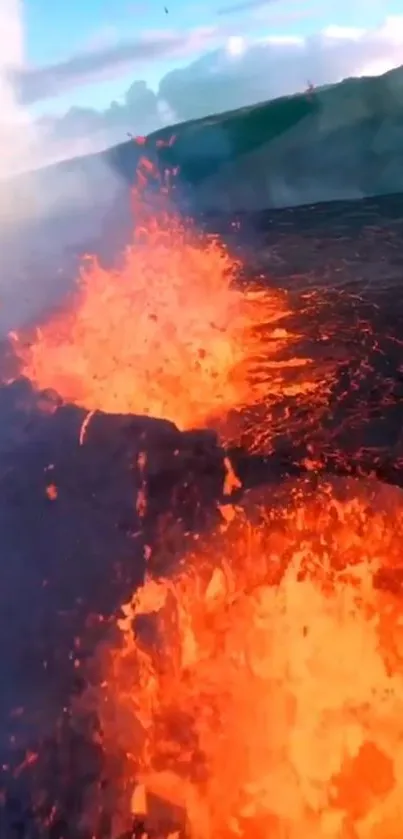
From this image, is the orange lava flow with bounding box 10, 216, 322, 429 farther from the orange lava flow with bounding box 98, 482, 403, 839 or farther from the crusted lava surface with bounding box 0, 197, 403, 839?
the orange lava flow with bounding box 98, 482, 403, 839

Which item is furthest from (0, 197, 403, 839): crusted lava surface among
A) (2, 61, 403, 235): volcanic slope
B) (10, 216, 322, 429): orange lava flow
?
(2, 61, 403, 235): volcanic slope

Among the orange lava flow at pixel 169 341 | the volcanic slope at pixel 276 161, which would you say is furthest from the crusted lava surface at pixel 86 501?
the volcanic slope at pixel 276 161

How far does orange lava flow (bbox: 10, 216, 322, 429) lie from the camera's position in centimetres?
245

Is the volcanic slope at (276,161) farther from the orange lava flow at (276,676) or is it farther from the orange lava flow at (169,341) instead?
the orange lava flow at (276,676)

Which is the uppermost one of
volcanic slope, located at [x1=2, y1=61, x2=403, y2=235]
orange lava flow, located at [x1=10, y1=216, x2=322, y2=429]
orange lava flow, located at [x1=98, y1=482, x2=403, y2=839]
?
volcanic slope, located at [x1=2, y1=61, x2=403, y2=235]

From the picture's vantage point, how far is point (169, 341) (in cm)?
250

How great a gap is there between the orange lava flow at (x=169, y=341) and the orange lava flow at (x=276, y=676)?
1.53 ft

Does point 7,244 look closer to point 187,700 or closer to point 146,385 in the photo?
point 146,385

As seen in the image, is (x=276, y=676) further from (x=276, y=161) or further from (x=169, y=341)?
(x=276, y=161)

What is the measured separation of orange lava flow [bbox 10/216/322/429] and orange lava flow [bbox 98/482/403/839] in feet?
1.53

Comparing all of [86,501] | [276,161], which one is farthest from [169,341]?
[276,161]

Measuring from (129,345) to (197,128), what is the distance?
86 cm

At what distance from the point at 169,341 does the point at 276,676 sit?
1.06 meters

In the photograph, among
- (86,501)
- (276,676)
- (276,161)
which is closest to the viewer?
(276,676)
